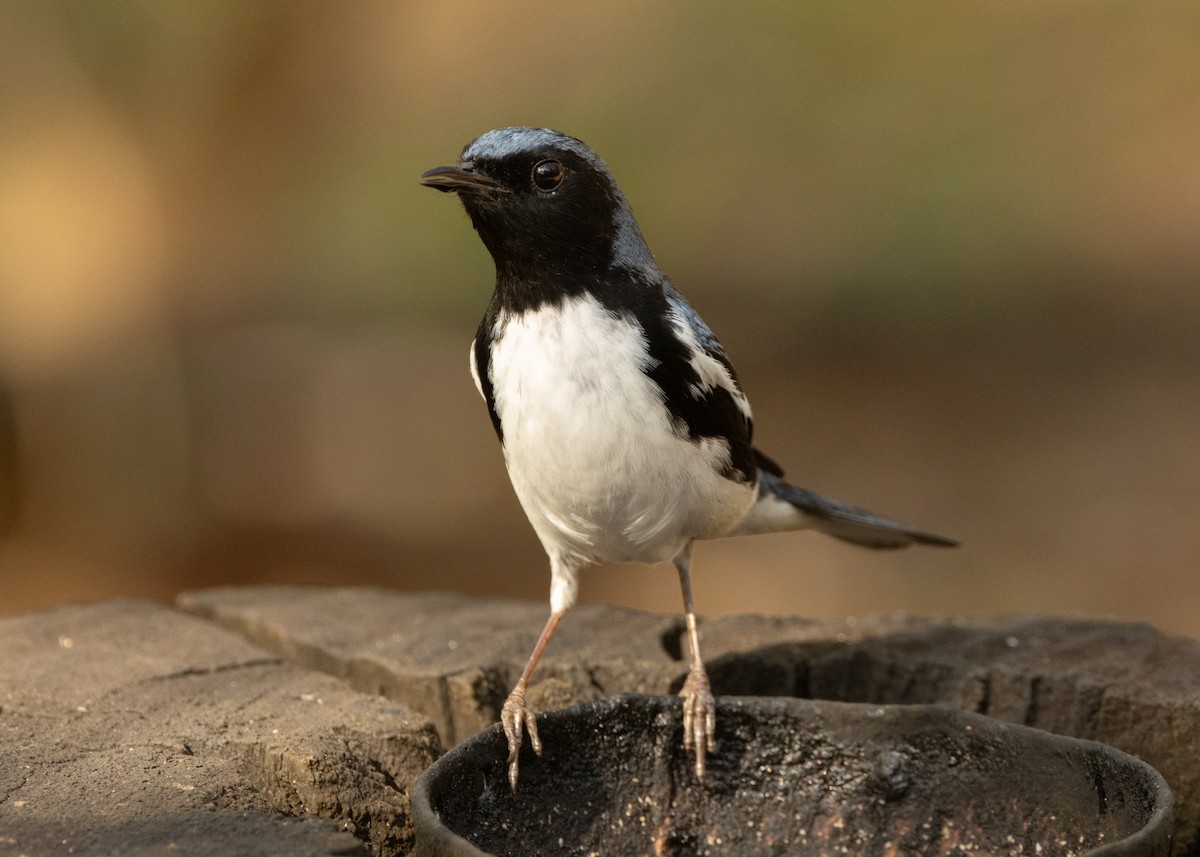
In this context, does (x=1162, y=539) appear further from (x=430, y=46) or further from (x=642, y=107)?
(x=430, y=46)

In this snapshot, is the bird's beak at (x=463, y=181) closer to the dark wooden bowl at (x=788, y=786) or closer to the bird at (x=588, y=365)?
the bird at (x=588, y=365)

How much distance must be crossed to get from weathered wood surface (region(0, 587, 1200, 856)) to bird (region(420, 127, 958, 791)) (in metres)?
0.49

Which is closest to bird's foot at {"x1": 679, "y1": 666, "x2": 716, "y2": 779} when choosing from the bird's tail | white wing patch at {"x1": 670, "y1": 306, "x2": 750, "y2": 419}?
white wing patch at {"x1": 670, "y1": 306, "x2": 750, "y2": 419}

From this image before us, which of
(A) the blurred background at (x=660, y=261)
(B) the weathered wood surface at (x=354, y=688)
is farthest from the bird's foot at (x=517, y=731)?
(A) the blurred background at (x=660, y=261)

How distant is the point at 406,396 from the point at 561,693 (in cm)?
466

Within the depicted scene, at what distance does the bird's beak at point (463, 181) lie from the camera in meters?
3.10

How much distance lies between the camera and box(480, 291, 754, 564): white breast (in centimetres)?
311

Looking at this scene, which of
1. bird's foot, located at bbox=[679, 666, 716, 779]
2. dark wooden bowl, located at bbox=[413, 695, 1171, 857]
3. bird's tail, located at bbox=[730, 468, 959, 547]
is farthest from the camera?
bird's tail, located at bbox=[730, 468, 959, 547]

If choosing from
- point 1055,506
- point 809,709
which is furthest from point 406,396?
point 809,709

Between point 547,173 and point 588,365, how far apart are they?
0.50m

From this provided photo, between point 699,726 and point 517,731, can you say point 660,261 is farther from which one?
point 517,731

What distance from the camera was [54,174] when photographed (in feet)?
24.5

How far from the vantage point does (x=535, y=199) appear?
319cm

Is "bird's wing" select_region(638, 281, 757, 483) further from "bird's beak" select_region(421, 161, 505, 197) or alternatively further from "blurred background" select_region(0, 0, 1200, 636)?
"blurred background" select_region(0, 0, 1200, 636)
